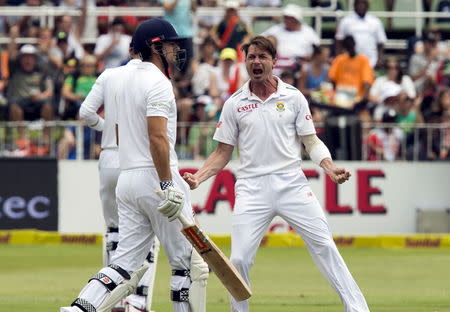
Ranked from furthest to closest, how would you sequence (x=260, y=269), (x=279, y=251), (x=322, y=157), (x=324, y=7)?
1. (x=324, y=7)
2. (x=279, y=251)
3. (x=260, y=269)
4. (x=322, y=157)

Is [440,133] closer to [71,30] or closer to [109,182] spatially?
[71,30]

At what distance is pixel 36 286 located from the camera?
1284cm

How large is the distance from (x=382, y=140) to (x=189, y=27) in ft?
11.4

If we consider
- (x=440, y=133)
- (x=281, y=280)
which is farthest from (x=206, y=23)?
(x=281, y=280)

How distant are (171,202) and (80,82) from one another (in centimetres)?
1041

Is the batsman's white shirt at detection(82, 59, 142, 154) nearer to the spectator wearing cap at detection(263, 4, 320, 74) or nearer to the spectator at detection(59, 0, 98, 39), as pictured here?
the spectator wearing cap at detection(263, 4, 320, 74)

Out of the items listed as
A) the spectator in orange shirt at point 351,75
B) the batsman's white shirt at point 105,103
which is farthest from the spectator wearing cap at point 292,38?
the batsman's white shirt at point 105,103

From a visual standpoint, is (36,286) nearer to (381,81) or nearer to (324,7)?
(381,81)

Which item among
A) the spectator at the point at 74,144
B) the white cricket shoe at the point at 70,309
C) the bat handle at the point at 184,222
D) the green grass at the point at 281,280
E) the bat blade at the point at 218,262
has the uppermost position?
the bat handle at the point at 184,222

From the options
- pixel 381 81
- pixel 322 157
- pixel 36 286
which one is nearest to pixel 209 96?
pixel 381 81

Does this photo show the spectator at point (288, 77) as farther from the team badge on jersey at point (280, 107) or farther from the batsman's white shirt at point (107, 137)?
the team badge on jersey at point (280, 107)

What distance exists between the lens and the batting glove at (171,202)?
8055 millimetres

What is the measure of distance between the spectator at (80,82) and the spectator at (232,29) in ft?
6.59

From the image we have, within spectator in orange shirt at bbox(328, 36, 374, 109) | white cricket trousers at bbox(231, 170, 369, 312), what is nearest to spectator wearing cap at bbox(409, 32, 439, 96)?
spectator in orange shirt at bbox(328, 36, 374, 109)
